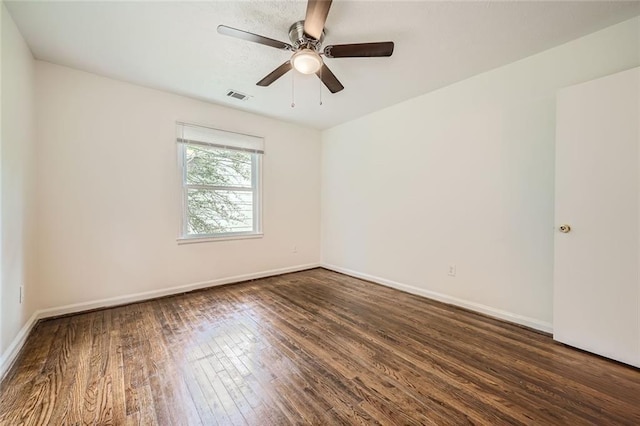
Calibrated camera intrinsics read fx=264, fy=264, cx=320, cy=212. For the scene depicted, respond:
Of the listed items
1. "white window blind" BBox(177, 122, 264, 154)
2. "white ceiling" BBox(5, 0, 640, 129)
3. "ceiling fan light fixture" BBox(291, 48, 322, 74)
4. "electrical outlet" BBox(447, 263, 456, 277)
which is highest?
"white ceiling" BBox(5, 0, 640, 129)

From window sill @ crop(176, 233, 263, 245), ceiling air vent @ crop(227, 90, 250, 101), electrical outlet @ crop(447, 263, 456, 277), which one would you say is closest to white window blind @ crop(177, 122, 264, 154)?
ceiling air vent @ crop(227, 90, 250, 101)

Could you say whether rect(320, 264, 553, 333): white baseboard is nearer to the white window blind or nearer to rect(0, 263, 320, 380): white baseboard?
rect(0, 263, 320, 380): white baseboard

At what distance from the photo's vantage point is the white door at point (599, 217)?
1.83 m

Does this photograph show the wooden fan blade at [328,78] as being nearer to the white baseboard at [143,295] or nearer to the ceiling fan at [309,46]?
the ceiling fan at [309,46]

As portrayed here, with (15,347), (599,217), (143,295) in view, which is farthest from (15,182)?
(599,217)

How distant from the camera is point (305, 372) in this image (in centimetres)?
175

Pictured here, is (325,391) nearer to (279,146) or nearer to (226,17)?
(226,17)

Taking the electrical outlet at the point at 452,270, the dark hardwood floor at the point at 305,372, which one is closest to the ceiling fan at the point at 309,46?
the dark hardwood floor at the point at 305,372

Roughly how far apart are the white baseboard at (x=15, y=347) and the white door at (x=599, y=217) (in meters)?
4.00

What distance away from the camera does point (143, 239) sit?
307 cm

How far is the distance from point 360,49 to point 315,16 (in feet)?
1.43

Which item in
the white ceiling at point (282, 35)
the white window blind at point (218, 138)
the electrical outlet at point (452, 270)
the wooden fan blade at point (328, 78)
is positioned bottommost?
the electrical outlet at point (452, 270)

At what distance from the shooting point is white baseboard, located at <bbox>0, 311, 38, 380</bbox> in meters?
1.73

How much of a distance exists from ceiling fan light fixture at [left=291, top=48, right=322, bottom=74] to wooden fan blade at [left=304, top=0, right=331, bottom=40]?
0.36 feet
